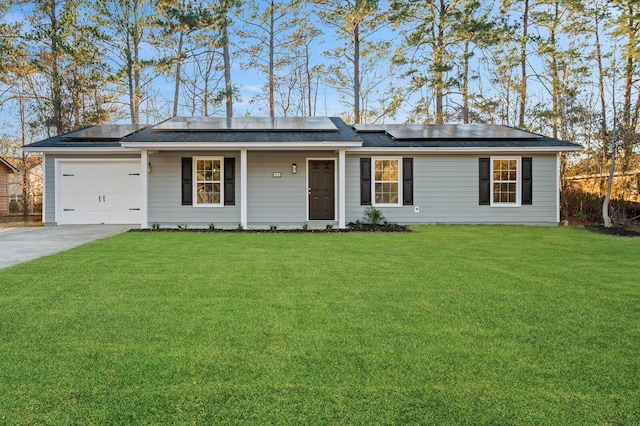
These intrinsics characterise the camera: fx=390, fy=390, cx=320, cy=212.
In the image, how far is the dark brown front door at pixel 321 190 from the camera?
11.5 meters

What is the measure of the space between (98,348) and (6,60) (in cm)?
1675

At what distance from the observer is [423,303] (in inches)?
142

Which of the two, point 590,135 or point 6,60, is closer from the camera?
point 590,135

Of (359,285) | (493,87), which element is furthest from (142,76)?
(359,285)

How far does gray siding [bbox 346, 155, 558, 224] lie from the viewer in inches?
453

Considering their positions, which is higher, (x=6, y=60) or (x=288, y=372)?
(x=6, y=60)

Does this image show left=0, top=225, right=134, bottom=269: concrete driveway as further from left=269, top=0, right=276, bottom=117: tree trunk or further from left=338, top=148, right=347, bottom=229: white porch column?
left=269, top=0, right=276, bottom=117: tree trunk

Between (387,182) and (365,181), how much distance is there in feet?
2.25

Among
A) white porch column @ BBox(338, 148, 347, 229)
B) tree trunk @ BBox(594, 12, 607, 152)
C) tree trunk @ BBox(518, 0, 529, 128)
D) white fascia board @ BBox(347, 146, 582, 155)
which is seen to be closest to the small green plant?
white porch column @ BBox(338, 148, 347, 229)

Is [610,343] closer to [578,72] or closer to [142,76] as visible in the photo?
[578,72]

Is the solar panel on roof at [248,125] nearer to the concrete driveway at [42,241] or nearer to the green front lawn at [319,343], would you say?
the concrete driveway at [42,241]

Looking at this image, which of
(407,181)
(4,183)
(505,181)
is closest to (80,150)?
(407,181)

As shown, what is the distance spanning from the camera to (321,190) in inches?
456

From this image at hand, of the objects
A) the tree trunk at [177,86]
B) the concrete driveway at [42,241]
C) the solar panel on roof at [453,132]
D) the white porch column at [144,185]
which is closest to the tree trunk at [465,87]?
the solar panel on roof at [453,132]
